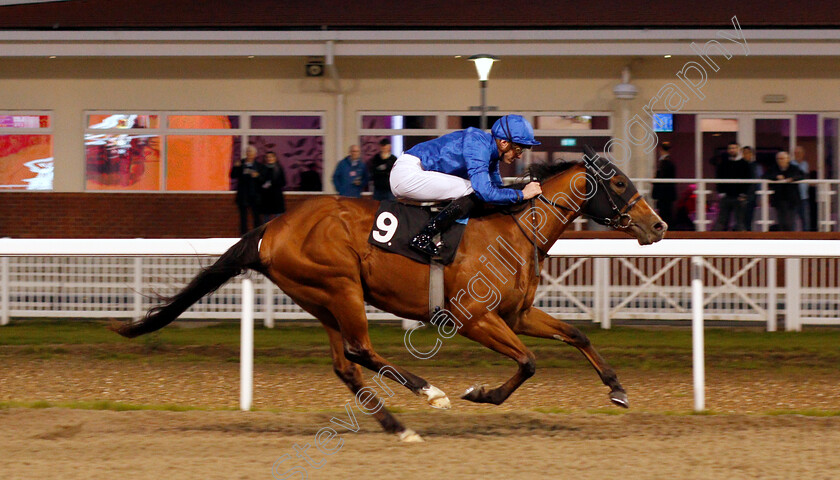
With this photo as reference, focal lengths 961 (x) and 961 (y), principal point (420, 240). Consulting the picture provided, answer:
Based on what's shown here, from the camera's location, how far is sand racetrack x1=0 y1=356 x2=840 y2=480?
3.84 metres

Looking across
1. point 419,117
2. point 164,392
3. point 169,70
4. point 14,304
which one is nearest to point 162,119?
point 169,70

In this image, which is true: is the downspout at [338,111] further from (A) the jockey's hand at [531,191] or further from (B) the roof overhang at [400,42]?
(A) the jockey's hand at [531,191]

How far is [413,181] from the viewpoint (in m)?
4.68

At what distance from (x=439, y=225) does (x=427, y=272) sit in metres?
0.23

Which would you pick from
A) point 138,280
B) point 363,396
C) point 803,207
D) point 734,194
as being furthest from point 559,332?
point 803,207

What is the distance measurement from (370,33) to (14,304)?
5.11 m

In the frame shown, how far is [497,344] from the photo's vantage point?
4.45 metres

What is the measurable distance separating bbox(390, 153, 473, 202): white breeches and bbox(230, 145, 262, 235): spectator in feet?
19.5

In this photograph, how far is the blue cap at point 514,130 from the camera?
15.2 ft

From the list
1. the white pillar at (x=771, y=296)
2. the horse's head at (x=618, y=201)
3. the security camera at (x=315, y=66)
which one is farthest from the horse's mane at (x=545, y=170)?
the security camera at (x=315, y=66)

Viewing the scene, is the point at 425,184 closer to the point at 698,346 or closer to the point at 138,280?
the point at 698,346

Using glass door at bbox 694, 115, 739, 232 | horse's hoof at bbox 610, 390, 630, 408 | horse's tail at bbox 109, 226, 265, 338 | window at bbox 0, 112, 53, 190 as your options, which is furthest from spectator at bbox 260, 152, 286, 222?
horse's hoof at bbox 610, 390, 630, 408

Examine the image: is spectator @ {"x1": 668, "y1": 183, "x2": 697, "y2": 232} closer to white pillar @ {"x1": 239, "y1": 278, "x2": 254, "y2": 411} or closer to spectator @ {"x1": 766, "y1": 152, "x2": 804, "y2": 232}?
spectator @ {"x1": 766, "y1": 152, "x2": 804, "y2": 232}

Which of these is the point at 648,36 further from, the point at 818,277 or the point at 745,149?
the point at 818,277
